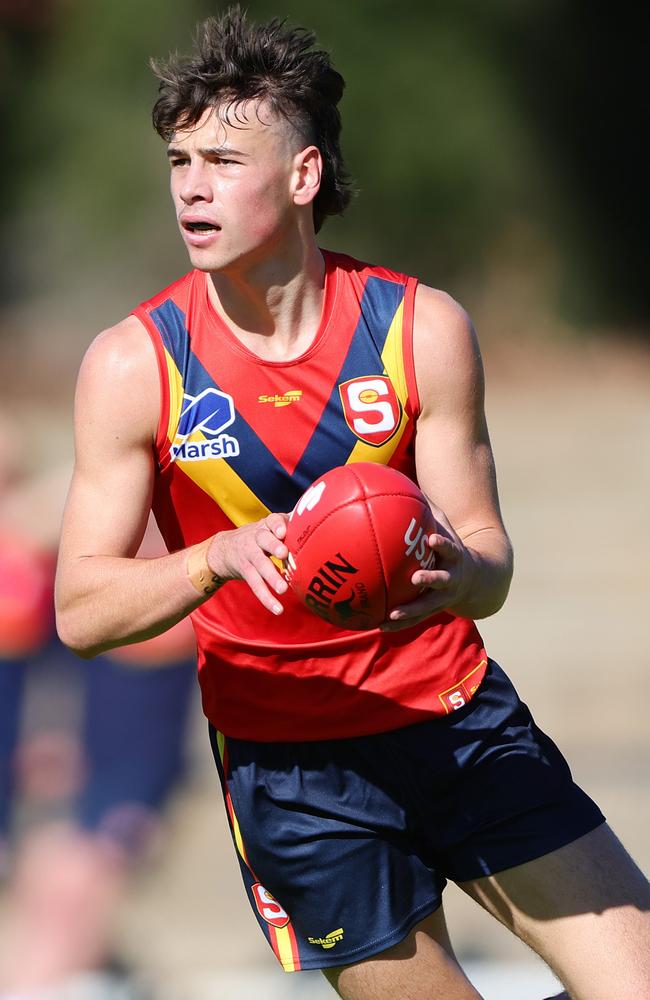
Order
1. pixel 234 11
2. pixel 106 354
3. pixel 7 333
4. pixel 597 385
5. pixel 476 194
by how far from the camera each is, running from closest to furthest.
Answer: pixel 106 354
pixel 234 11
pixel 597 385
pixel 7 333
pixel 476 194

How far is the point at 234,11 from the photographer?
12.1ft

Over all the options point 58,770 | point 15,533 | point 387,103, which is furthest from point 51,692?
point 387,103

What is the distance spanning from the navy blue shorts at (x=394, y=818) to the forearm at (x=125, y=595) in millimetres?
485

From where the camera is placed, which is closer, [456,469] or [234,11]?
[456,469]

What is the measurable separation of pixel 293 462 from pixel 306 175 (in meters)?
0.69

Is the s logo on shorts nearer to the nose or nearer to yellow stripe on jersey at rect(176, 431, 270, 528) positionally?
yellow stripe on jersey at rect(176, 431, 270, 528)

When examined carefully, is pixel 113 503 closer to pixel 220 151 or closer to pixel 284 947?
pixel 220 151

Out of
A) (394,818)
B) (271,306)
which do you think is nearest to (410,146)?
(271,306)

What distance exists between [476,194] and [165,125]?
65.8 ft

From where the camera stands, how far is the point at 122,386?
11.0 ft

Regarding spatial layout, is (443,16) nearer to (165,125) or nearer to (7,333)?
(7,333)

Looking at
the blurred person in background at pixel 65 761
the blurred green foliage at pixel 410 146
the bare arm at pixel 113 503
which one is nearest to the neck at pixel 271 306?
the bare arm at pixel 113 503

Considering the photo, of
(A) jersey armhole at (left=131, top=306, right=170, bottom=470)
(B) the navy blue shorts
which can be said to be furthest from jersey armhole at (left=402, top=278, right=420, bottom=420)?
(B) the navy blue shorts

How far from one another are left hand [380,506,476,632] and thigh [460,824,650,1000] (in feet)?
2.25
